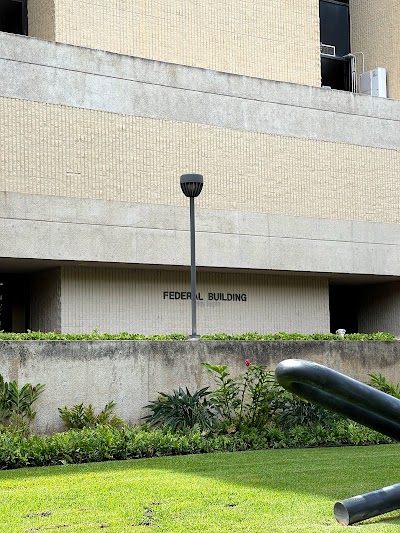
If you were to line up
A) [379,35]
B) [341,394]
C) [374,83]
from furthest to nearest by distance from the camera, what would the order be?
[379,35]
[374,83]
[341,394]

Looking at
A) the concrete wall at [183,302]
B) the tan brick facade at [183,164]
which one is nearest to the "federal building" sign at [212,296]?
the concrete wall at [183,302]

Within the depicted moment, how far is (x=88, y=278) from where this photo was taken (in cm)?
2727

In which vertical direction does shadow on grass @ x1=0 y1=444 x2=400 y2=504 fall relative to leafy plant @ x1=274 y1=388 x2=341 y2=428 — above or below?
below

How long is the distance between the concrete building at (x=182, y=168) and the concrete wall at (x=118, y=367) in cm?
960

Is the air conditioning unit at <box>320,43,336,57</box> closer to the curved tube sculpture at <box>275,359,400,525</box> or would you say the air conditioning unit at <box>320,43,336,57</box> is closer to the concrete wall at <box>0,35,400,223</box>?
the concrete wall at <box>0,35,400,223</box>

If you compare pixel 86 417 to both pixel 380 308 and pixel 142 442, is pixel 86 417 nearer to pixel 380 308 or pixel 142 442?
pixel 142 442

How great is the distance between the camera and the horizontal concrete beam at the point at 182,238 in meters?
25.6

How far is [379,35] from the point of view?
3531 cm

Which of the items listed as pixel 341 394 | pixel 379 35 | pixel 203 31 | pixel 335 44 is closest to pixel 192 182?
pixel 203 31

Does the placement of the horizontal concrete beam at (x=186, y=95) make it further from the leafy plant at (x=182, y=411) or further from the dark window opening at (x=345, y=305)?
the leafy plant at (x=182, y=411)

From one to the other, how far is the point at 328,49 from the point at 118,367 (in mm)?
22481

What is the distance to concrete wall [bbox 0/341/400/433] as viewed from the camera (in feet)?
51.3

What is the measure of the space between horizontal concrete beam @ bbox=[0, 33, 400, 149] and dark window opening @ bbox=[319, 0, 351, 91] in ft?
11.1

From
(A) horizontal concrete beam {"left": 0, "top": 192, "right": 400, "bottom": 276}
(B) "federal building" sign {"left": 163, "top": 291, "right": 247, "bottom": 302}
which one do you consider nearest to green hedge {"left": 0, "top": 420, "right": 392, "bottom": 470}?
(A) horizontal concrete beam {"left": 0, "top": 192, "right": 400, "bottom": 276}
